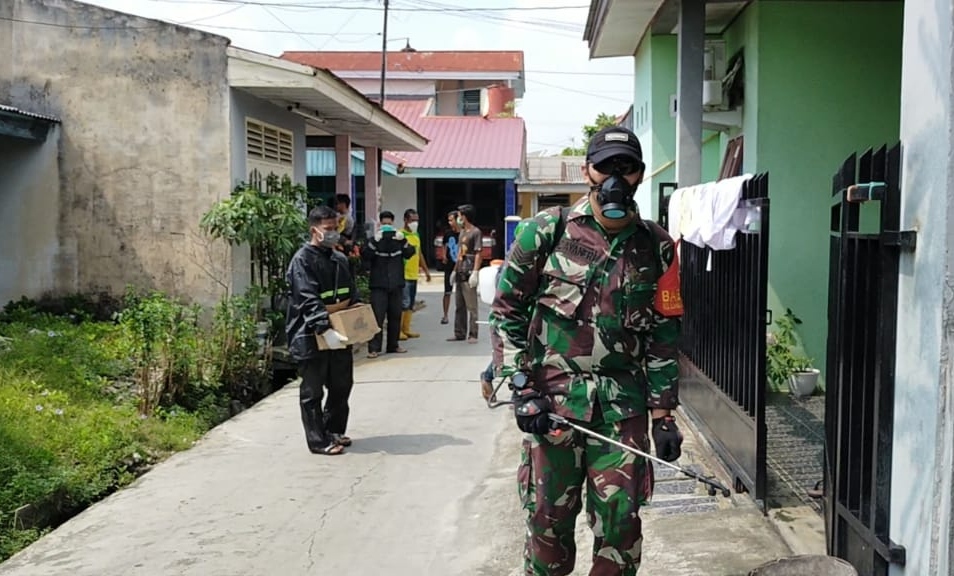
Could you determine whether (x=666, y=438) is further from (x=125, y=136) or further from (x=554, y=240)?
(x=125, y=136)

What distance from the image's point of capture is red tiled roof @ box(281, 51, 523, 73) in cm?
2953

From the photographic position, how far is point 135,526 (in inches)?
203

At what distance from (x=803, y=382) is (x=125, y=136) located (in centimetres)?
812

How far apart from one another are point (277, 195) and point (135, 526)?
614cm

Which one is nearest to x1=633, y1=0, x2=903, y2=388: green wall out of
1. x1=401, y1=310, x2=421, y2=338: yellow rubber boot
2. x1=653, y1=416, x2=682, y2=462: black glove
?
x1=653, y1=416, x2=682, y2=462: black glove

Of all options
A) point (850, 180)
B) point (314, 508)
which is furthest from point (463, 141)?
point (850, 180)

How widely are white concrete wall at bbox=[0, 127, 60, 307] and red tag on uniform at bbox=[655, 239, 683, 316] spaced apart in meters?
9.63

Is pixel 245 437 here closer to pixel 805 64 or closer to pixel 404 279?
pixel 404 279

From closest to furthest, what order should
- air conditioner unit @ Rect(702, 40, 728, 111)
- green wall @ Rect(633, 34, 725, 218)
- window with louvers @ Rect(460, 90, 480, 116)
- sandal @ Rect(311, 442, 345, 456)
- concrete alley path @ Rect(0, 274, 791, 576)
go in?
1. concrete alley path @ Rect(0, 274, 791, 576)
2. sandal @ Rect(311, 442, 345, 456)
3. air conditioner unit @ Rect(702, 40, 728, 111)
4. green wall @ Rect(633, 34, 725, 218)
5. window with louvers @ Rect(460, 90, 480, 116)

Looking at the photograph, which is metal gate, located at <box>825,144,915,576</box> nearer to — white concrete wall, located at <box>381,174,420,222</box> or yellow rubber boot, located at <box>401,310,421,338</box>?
yellow rubber boot, located at <box>401,310,421,338</box>

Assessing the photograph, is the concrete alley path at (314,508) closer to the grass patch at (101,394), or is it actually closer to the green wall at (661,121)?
the grass patch at (101,394)

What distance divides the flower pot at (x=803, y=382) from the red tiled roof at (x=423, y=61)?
22.9m

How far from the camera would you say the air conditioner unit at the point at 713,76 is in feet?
30.1

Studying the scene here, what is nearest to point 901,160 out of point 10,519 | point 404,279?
point 10,519
